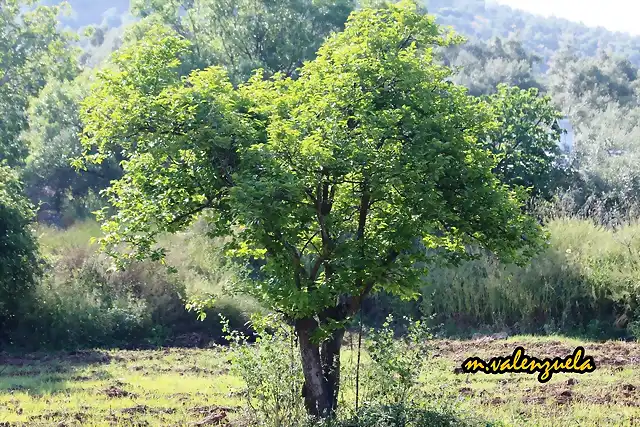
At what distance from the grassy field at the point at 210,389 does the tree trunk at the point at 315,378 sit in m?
0.78

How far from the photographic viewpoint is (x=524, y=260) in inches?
330

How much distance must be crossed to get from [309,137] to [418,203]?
1.31 metres

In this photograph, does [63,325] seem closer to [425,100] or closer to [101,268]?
[101,268]

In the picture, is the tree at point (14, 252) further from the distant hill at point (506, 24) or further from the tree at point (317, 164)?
the distant hill at point (506, 24)

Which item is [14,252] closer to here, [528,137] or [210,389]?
[210,389]

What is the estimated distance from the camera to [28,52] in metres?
27.5

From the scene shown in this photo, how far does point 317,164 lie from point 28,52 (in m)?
23.4

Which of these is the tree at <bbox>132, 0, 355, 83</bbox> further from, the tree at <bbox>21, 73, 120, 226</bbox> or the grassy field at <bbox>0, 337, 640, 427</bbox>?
the grassy field at <bbox>0, 337, 640, 427</bbox>

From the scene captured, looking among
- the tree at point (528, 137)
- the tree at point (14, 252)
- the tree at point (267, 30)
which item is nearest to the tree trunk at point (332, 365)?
the tree at point (14, 252)

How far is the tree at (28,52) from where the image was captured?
1023 inches

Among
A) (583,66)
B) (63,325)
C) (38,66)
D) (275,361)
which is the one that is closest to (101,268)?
(63,325)

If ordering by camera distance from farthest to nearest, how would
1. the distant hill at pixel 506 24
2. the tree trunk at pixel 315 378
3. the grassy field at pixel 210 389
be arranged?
the distant hill at pixel 506 24
the grassy field at pixel 210 389
the tree trunk at pixel 315 378

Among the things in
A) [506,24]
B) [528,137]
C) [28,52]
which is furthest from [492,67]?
[506,24]
